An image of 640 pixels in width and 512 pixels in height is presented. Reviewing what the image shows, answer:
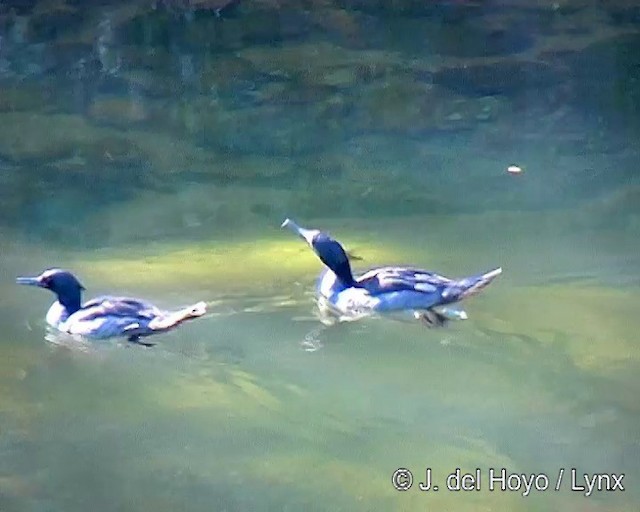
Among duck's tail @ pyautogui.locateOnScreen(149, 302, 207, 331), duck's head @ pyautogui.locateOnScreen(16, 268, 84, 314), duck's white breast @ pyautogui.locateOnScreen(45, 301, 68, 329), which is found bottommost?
duck's tail @ pyautogui.locateOnScreen(149, 302, 207, 331)

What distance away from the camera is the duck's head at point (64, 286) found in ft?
5.65

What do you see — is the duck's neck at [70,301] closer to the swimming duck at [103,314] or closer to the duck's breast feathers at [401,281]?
the swimming duck at [103,314]

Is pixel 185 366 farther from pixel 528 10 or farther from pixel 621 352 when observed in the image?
pixel 528 10

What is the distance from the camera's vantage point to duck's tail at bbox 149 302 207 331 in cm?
168

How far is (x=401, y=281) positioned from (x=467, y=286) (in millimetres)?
111

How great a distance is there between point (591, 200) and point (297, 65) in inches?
23.9

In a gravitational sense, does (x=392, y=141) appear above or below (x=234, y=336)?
above

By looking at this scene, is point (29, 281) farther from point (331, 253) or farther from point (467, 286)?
point (467, 286)

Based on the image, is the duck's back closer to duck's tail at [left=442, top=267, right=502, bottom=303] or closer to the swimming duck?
the swimming duck

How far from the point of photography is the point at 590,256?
73.4 inches

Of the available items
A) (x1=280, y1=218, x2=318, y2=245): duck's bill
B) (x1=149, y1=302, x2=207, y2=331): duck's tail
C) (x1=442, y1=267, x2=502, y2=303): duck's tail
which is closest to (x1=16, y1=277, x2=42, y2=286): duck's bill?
(x1=149, y1=302, x2=207, y2=331): duck's tail

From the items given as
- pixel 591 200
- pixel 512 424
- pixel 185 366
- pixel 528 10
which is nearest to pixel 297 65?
pixel 528 10

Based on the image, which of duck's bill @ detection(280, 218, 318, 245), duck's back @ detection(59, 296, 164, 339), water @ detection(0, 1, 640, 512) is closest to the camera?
water @ detection(0, 1, 640, 512)

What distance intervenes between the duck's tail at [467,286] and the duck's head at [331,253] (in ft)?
0.49
